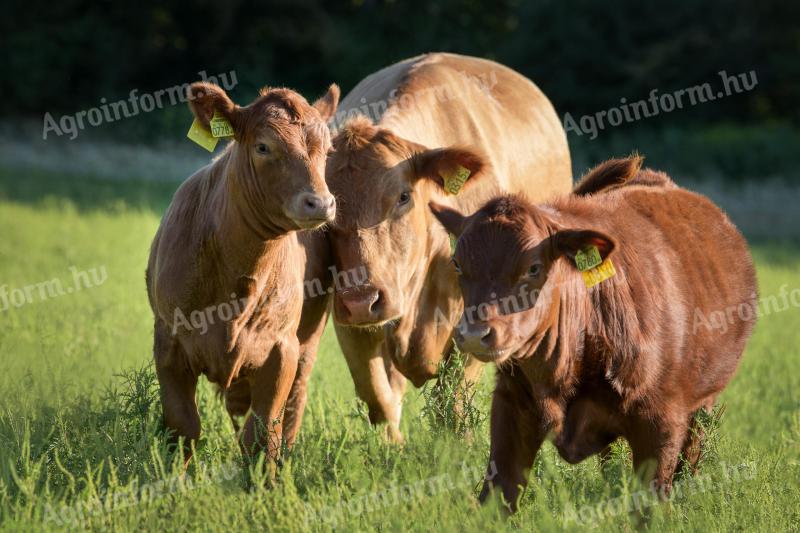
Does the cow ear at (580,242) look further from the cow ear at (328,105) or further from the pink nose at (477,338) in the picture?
the cow ear at (328,105)

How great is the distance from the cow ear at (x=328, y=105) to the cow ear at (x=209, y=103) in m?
0.57

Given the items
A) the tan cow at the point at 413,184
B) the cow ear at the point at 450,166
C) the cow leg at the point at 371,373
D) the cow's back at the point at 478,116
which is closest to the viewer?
the tan cow at the point at 413,184

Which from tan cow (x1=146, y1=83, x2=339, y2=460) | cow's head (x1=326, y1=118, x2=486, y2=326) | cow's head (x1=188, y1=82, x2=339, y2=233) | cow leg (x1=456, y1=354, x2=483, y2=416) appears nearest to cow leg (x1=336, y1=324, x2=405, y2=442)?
cow's head (x1=326, y1=118, x2=486, y2=326)

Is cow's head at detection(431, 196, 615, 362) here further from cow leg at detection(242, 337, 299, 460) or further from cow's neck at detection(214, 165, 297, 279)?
cow leg at detection(242, 337, 299, 460)

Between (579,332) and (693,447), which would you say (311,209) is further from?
(693,447)

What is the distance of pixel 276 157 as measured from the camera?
592 centimetres

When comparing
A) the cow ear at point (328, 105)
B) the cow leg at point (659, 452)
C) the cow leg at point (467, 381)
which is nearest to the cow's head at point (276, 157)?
the cow ear at point (328, 105)

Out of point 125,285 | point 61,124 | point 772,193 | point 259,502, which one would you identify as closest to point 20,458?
point 259,502

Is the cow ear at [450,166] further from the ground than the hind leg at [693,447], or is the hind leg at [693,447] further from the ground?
the cow ear at [450,166]

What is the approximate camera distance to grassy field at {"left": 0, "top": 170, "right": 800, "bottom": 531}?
5262 millimetres

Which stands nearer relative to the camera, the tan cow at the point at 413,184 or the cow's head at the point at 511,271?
the cow's head at the point at 511,271

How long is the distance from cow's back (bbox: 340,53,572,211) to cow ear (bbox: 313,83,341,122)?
2.47 feet

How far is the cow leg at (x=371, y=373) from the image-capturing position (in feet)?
24.9

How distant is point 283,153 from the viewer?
5895 mm
